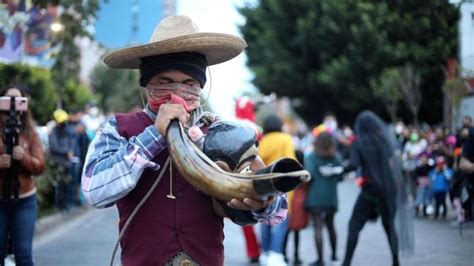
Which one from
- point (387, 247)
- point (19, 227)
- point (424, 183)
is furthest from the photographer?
point (424, 183)

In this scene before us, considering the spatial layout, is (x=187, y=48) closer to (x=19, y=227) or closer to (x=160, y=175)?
(x=160, y=175)

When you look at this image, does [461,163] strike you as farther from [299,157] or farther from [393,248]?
[299,157]

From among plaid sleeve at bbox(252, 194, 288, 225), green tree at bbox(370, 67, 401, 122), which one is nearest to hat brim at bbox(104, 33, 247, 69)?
plaid sleeve at bbox(252, 194, 288, 225)

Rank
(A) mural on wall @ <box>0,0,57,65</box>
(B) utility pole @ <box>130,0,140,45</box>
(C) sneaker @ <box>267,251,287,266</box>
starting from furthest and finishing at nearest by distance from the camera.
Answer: (B) utility pole @ <box>130,0,140,45</box>
(A) mural on wall @ <box>0,0,57,65</box>
(C) sneaker @ <box>267,251,287,266</box>

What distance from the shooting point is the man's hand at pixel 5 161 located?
18.2ft

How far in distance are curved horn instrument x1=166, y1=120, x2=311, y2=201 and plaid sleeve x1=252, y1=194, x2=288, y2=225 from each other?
16.4 inches

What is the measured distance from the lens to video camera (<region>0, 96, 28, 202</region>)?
5.54m

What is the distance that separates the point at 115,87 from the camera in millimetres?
37312

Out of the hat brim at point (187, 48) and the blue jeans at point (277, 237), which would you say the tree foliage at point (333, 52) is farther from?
the hat brim at point (187, 48)

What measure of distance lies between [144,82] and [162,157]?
13.4 inches

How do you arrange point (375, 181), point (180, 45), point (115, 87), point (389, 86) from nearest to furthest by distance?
point (180, 45)
point (375, 181)
point (389, 86)
point (115, 87)

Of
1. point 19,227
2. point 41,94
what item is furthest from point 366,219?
point 41,94

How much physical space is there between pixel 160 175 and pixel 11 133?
3.10 metres

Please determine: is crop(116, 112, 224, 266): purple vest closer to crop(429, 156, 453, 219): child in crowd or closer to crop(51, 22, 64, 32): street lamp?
crop(429, 156, 453, 219): child in crowd
